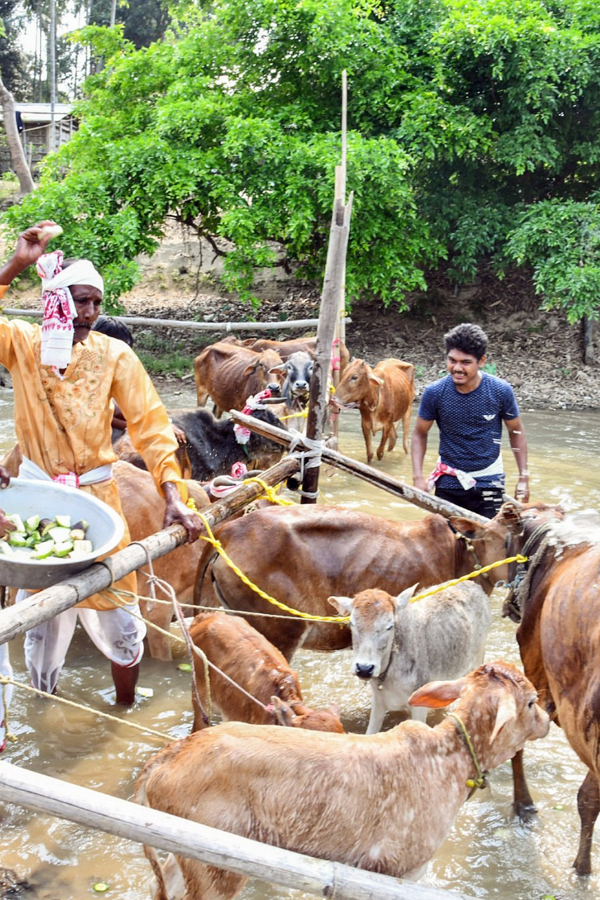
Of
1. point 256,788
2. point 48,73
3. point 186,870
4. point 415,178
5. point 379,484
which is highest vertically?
point 48,73

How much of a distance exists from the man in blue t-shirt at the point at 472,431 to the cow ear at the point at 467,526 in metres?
0.81

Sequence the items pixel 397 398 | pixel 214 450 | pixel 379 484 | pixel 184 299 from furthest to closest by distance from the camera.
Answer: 1. pixel 184 299
2. pixel 397 398
3. pixel 214 450
4. pixel 379 484

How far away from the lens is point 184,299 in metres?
21.9

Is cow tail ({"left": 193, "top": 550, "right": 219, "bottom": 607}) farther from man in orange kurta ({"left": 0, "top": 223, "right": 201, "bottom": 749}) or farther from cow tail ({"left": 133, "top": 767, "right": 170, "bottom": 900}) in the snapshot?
cow tail ({"left": 133, "top": 767, "right": 170, "bottom": 900})

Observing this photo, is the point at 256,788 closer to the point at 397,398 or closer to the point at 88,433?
the point at 88,433

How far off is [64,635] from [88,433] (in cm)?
122

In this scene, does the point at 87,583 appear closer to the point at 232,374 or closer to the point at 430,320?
the point at 232,374

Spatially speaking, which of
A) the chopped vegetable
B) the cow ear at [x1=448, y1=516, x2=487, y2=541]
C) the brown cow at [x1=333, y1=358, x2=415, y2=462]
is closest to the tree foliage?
the brown cow at [x1=333, y1=358, x2=415, y2=462]

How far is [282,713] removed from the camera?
3.99 metres

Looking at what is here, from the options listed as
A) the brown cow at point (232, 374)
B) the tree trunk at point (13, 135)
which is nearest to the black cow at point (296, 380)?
the brown cow at point (232, 374)

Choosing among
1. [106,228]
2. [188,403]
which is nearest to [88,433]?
[188,403]

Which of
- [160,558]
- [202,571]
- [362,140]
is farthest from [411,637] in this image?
[362,140]

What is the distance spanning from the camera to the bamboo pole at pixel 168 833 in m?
2.52

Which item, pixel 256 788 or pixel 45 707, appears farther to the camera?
pixel 45 707
